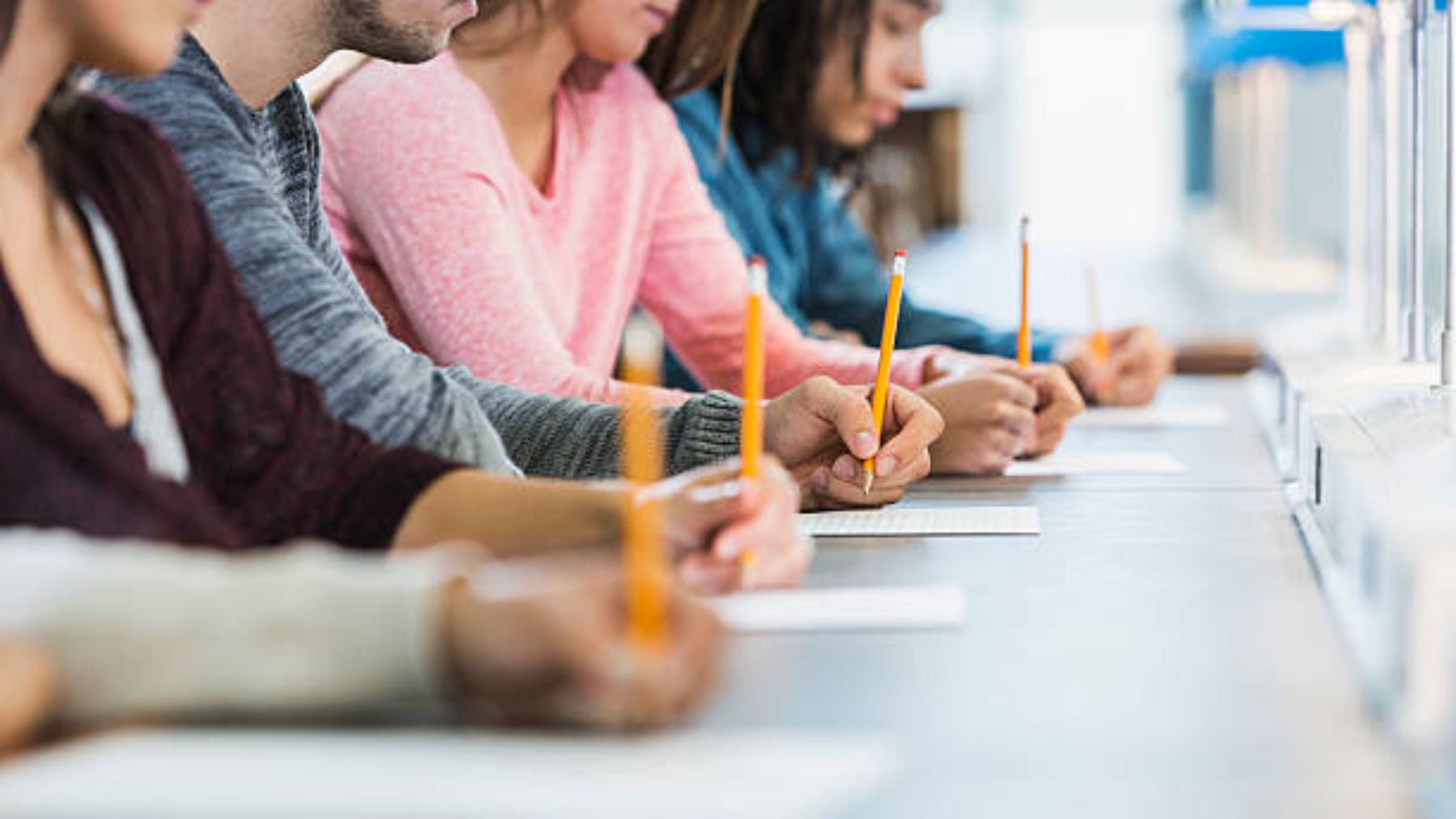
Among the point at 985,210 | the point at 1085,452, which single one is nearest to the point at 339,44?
the point at 1085,452

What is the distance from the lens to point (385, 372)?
3.99 feet

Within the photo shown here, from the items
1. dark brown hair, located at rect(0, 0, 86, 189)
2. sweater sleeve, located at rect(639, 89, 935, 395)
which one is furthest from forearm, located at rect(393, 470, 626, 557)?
sweater sleeve, located at rect(639, 89, 935, 395)

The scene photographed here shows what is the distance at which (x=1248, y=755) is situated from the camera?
2.57 feet

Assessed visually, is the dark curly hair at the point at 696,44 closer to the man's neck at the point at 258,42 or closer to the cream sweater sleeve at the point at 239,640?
the man's neck at the point at 258,42

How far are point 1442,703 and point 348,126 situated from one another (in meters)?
1.18

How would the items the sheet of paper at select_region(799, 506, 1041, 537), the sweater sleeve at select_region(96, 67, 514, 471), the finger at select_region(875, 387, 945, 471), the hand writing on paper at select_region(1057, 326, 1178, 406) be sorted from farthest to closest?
the hand writing on paper at select_region(1057, 326, 1178, 406) → the finger at select_region(875, 387, 945, 471) → the sheet of paper at select_region(799, 506, 1041, 537) → the sweater sleeve at select_region(96, 67, 514, 471)

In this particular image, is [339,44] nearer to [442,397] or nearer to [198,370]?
[442,397]

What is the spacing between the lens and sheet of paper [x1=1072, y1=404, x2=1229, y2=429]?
6.91ft

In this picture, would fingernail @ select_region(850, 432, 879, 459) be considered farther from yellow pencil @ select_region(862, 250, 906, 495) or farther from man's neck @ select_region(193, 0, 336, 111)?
man's neck @ select_region(193, 0, 336, 111)

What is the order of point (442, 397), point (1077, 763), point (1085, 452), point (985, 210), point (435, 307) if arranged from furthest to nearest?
1. point (985, 210)
2. point (1085, 452)
3. point (435, 307)
4. point (442, 397)
5. point (1077, 763)

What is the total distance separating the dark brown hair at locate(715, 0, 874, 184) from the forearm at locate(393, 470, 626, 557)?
4.94ft

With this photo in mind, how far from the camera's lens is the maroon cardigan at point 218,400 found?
3.41 ft

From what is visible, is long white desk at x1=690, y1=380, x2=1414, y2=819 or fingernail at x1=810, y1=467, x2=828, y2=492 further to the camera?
fingernail at x1=810, y1=467, x2=828, y2=492

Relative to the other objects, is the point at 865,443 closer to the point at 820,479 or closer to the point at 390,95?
the point at 820,479
